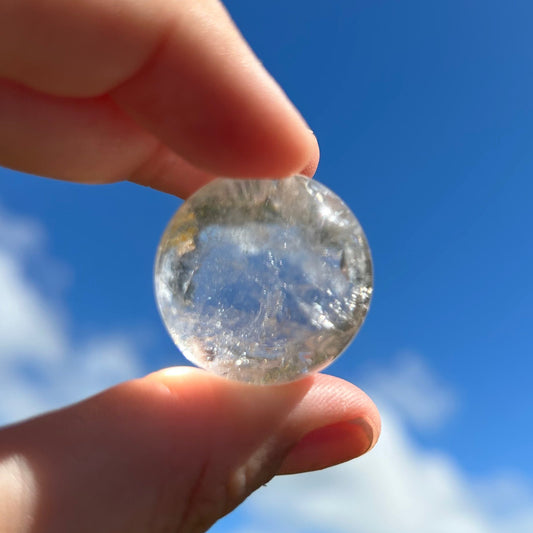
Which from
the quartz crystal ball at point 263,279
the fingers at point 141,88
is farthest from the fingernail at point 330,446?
the fingers at point 141,88

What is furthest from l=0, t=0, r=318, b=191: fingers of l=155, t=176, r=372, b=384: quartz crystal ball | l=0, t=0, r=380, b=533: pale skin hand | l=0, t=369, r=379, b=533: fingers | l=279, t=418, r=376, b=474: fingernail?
l=279, t=418, r=376, b=474: fingernail

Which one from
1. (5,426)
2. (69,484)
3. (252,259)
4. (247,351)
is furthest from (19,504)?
(252,259)

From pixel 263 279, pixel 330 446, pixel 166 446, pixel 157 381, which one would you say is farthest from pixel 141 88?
pixel 330 446

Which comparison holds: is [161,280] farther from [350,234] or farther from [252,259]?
[350,234]

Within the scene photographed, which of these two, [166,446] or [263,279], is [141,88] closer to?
[263,279]

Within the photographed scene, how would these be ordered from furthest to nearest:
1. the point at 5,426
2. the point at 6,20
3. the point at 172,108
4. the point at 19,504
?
the point at 172,108 < the point at 6,20 < the point at 5,426 < the point at 19,504

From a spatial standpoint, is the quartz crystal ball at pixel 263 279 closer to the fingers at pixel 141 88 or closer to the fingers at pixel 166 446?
the fingers at pixel 166 446
